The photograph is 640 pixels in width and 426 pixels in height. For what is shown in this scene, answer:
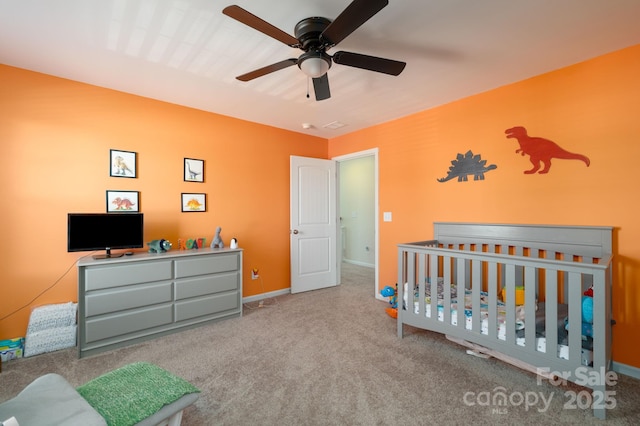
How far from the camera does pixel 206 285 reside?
9.29ft

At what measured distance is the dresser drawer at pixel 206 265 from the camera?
268 cm

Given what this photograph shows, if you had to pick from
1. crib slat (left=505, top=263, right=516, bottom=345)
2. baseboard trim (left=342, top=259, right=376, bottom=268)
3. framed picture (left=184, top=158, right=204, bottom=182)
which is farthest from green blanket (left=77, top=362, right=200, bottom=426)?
baseboard trim (left=342, top=259, right=376, bottom=268)

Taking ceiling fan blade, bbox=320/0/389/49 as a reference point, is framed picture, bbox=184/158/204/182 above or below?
below

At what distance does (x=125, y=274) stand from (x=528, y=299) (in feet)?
10.5

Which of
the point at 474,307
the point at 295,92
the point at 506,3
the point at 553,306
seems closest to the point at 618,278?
the point at 553,306

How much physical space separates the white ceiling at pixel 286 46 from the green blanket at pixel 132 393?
2072 millimetres

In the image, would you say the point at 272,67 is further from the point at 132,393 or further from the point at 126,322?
the point at 126,322

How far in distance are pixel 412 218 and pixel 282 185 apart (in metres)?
1.87

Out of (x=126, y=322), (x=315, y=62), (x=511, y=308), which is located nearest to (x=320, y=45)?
(x=315, y=62)

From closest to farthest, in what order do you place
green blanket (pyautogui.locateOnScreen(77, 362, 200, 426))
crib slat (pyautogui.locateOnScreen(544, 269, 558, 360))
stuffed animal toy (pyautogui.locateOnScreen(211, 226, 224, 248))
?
green blanket (pyautogui.locateOnScreen(77, 362, 200, 426))
crib slat (pyautogui.locateOnScreen(544, 269, 558, 360))
stuffed animal toy (pyautogui.locateOnScreen(211, 226, 224, 248))

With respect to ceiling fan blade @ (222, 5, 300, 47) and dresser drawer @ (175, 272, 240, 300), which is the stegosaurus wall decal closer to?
ceiling fan blade @ (222, 5, 300, 47)

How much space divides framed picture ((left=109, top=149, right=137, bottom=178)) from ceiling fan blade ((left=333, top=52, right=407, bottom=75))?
7.71 ft

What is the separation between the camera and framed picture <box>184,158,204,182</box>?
10.2 feet

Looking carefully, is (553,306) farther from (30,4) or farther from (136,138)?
(136,138)
